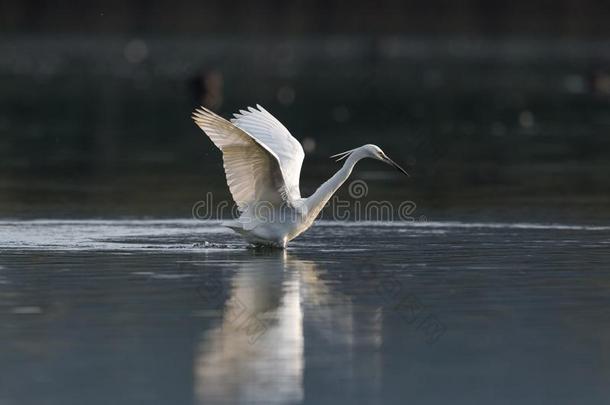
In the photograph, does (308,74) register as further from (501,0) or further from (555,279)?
(555,279)

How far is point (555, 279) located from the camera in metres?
15.0

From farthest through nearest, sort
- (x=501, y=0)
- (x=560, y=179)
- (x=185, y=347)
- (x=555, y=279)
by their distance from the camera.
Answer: (x=501, y=0) < (x=560, y=179) < (x=555, y=279) < (x=185, y=347)

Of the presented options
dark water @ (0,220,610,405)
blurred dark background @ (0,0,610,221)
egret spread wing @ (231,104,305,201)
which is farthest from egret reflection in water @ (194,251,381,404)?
blurred dark background @ (0,0,610,221)

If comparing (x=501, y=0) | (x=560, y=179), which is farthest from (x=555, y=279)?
(x=501, y=0)

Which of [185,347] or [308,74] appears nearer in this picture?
[185,347]

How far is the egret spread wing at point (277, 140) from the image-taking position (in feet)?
59.1

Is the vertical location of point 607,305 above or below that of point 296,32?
below

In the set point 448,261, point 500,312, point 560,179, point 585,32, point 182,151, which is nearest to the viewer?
point 500,312

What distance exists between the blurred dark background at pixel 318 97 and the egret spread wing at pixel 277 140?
1.98m

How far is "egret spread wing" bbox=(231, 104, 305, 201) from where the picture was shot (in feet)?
59.1

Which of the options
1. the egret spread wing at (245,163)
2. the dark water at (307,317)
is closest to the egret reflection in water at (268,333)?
the dark water at (307,317)

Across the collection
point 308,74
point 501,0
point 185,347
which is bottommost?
point 185,347

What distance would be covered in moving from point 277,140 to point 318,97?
33889 millimetres

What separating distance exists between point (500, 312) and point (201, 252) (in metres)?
4.35
